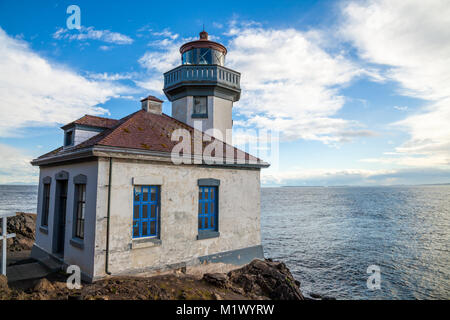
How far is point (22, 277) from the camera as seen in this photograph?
31.5 ft

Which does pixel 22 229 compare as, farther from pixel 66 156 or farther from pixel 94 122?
pixel 66 156

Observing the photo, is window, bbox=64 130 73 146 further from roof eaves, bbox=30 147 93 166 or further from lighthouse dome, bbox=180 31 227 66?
lighthouse dome, bbox=180 31 227 66

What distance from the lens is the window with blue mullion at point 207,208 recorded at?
10984 mm

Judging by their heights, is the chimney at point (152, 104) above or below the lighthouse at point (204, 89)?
below

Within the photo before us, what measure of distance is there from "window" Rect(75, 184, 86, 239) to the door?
1814 millimetres

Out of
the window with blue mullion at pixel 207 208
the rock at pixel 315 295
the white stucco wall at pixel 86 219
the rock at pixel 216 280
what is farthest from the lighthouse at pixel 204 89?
the rock at pixel 315 295

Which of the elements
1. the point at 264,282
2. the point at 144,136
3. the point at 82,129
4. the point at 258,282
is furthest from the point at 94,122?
the point at 264,282

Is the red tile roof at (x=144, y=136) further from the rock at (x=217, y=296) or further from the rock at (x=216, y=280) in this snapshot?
the rock at (x=217, y=296)

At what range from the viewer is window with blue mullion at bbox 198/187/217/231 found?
11.0 m

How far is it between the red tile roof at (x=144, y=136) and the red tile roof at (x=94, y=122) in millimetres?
273

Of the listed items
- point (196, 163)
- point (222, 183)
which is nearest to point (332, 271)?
point (222, 183)

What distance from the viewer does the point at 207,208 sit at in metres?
11.2
